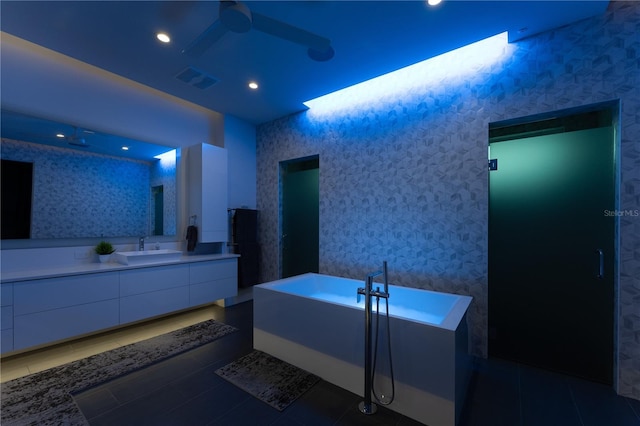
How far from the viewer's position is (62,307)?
7.30ft

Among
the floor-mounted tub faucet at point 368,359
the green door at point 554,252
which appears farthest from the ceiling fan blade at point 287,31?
the green door at point 554,252

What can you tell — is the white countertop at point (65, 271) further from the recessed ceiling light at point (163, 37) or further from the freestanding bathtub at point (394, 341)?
the recessed ceiling light at point (163, 37)

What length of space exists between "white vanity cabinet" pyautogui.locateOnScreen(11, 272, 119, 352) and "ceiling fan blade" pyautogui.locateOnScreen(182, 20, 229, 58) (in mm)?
2218

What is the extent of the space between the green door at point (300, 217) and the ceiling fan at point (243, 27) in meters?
2.07

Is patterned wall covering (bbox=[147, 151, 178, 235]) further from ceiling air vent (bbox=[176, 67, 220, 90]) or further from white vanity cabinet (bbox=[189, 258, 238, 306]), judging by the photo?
ceiling air vent (bbox=[176, 67, 220, 90])

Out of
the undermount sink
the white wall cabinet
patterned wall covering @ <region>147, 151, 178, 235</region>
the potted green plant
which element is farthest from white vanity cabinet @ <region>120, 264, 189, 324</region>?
patterned wall covering @ <region>147, 151, 178, 235</region>

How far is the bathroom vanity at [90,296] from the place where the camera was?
2.03 metres

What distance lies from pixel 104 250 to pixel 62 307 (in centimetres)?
68

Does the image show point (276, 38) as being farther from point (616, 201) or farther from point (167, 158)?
point (616, 201)

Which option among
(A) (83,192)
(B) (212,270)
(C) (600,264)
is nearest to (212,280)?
(B) (212,270)

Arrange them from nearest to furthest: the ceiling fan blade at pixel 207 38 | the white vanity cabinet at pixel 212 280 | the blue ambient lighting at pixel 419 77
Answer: the ceiling fan blade at pixel 207 38 < the blue ambient lighting at pixel 419 77 < the white vanity cabinet at pixel 212 280

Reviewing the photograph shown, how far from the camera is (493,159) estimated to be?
238cm

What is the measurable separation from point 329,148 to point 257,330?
2.31m

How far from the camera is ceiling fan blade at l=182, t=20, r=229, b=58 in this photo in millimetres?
1604
